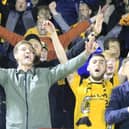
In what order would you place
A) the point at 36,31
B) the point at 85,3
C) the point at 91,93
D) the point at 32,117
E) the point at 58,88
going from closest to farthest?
the point at 32,117 → the point at 91,93 → the point at 58,88 → the point at 36,31 → the point at 85,3

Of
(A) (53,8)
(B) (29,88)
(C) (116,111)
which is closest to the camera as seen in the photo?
(C) (116,111)

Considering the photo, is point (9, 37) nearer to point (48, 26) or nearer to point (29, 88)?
point (48, 26)

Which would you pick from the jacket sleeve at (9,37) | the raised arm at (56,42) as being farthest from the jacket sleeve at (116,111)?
the jacket sleeve at (9,37)

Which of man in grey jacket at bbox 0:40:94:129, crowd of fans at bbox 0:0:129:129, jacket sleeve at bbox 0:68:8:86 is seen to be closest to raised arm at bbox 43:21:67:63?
crowd of fans at bbox 0:0:129:129

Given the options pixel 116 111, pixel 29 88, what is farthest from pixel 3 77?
pixel 116 111

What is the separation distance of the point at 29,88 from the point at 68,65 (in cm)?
33

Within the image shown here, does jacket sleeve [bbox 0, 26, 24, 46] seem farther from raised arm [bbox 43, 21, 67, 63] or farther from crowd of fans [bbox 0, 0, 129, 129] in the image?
raised arm [bbox 43, 21, 67, 63]

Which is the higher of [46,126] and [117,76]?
[117,76]

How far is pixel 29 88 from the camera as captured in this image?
3.76 meters

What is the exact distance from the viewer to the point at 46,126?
3.74m

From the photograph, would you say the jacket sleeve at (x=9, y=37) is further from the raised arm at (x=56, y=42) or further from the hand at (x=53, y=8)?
the hand at (x=53, y=8)

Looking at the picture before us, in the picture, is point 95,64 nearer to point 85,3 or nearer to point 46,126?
point 46,126

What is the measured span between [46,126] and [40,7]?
2.14 metres

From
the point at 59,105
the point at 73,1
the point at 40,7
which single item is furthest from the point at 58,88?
the point at 73,1
